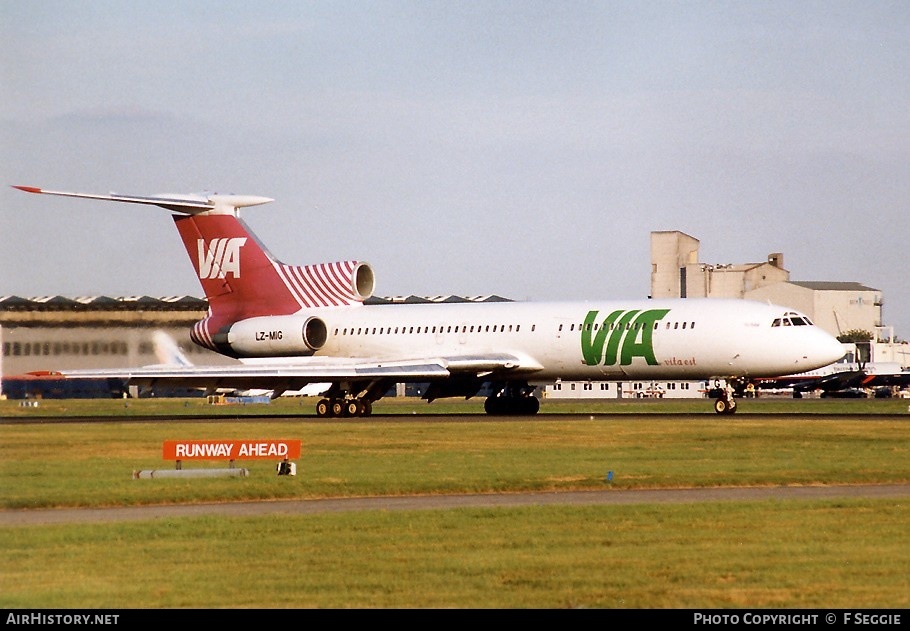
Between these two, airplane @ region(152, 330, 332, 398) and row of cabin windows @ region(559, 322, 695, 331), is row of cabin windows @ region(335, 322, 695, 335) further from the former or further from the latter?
airplane @ region(152, 330, 332, 398)

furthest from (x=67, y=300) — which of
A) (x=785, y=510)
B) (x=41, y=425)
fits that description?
(x=785, y=510)

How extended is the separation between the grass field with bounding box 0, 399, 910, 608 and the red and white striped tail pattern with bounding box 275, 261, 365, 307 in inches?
1082

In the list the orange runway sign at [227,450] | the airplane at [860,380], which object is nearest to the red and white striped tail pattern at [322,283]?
the orange runway sign at [227,450]

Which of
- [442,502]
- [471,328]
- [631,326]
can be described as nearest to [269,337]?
[471,328]

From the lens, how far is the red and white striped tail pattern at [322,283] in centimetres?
6100

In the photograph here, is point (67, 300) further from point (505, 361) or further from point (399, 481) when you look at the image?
point (399, 481)

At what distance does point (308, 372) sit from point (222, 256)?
10.5 meters

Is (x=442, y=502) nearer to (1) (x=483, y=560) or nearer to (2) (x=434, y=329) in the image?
(1) (x=483, y=560)

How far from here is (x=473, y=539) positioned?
18047 mm

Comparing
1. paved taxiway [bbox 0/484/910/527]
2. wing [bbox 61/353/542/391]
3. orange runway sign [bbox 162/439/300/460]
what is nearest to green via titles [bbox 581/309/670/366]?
wing [bbox 61/353/542/391]

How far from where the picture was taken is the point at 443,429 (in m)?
42.7

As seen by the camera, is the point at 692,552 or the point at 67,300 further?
the point at 67,300

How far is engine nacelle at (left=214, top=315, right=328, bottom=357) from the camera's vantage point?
59.1 m
